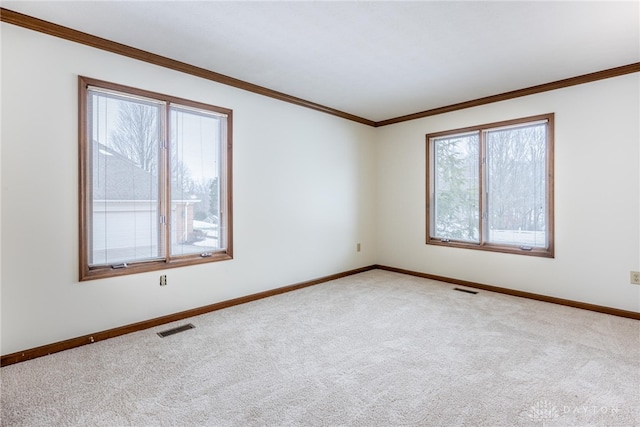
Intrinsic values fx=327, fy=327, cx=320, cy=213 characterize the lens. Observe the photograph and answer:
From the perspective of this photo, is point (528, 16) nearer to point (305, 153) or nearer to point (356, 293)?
point (305, 153)

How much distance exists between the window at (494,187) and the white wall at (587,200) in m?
0.12

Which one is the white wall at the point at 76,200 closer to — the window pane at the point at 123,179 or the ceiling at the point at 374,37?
the window pane at the point at 123,179

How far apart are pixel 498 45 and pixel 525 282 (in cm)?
275

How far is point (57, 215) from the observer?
8.41 ft

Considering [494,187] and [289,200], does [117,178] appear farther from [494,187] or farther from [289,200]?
[494,187]

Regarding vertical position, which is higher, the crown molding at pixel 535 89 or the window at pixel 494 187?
the crown molding at pixel 535 89

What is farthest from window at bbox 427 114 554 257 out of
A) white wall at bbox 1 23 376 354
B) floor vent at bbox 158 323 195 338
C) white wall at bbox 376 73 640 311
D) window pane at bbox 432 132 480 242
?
floor vent at bbox 158 323 195 338

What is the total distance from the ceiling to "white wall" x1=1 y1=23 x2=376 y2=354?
0.29 m

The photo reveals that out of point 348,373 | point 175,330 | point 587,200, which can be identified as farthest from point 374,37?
point 175,330

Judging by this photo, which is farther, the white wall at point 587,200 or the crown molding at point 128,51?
the white wall at point 587,200

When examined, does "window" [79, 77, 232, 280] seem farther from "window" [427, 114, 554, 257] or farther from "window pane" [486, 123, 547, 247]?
"window pane" [486, 123, 547, 247]

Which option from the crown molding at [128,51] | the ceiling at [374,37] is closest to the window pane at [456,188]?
the ceiling at [374,37]

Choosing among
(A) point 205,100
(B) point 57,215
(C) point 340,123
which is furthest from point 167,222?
(C) point 340,123

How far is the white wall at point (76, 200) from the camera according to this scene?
7.86 ft
